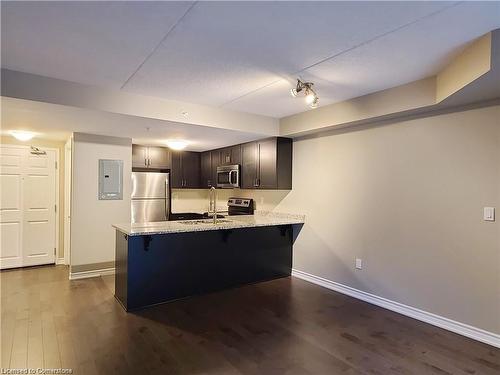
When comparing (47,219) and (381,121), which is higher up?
(381,121)

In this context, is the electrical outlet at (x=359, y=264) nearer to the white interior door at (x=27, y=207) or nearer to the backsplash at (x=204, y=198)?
the backsplash at (x=204, y=198)

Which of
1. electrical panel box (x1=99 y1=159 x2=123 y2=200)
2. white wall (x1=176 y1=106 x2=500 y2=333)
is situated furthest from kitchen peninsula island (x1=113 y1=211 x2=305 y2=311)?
electrical panel box (x1=99 y1=159 x2=123 y2=200)

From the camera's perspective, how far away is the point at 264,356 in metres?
2.47

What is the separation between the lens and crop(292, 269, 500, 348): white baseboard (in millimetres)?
2764

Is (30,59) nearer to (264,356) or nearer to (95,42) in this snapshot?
(95,42)

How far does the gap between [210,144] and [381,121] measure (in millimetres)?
2874

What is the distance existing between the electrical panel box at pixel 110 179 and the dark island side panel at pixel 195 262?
4.17 feet

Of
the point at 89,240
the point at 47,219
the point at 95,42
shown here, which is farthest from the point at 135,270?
the point at 47,219

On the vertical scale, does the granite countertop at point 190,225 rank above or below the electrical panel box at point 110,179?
below

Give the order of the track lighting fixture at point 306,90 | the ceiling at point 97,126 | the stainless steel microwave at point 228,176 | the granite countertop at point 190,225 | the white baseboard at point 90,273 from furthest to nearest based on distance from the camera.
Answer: the stainless steel microwave at point 228,176, the white baseboard at point 90,273, the granite countertop at point 190,225, the ceiling at point 97,126, the track lighting fixture at point 306,90

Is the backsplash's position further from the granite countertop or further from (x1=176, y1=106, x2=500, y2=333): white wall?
(x1=176, y1=106, x2=500, y2=333): white wall

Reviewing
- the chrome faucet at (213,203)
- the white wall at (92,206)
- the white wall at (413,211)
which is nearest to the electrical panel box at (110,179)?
the white wall at (92,206)

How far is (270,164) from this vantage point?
15.5 ft

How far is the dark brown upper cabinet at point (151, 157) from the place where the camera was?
18.2 feet
